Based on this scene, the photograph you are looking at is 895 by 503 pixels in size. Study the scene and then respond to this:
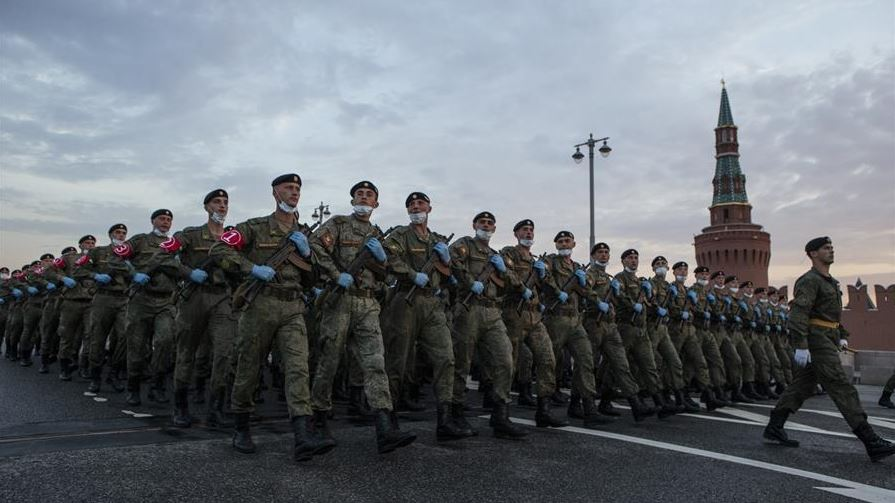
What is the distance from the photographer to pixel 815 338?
653cm

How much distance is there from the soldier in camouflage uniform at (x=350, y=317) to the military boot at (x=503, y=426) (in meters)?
1.22

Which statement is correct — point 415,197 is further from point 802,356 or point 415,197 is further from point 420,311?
point 802,356

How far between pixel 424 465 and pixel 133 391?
506cm

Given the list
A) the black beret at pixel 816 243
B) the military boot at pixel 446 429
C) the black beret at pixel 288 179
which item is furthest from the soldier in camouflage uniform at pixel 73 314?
the black beret at pixel 816 243

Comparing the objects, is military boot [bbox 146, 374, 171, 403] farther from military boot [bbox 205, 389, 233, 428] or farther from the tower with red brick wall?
the tower with red brick wall

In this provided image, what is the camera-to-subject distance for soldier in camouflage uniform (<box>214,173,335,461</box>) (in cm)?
521

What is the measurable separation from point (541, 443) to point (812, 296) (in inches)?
127

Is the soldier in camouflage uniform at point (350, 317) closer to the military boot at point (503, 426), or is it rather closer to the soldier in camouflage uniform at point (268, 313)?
the soldier in camouflage uniform at point (268, 313)

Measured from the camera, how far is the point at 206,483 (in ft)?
13.7

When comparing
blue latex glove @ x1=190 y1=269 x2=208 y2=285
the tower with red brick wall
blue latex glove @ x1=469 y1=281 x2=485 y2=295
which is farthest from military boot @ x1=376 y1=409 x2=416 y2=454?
the tower with red brick wall

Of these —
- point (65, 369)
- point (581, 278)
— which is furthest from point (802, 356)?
point (65, 369)

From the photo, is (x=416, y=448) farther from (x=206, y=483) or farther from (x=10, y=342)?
(x=10, y=342)

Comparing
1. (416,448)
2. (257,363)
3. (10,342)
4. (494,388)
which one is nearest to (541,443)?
(494,388)

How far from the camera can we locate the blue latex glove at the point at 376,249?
5793 millimetres
